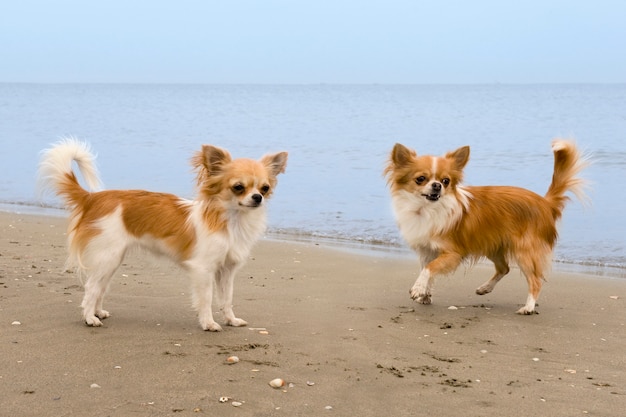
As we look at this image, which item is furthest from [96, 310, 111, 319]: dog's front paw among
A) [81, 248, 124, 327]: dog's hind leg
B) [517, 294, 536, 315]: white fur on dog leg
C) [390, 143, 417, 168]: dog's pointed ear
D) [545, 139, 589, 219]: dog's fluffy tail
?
[545, 139, 589, 219]: dog's fluffy tail

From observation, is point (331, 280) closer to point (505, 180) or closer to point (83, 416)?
point (83, 416)

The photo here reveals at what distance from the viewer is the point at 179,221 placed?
17.0 feet

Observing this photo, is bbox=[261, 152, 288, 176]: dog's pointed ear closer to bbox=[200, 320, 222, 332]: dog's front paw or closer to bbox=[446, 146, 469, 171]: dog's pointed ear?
bbox=[200, 320, 222, 332]: dog's front paw

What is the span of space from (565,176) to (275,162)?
2.57 meters

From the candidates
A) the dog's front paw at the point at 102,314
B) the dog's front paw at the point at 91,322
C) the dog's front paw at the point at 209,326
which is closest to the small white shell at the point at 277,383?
the dog's front paw at the point at 209,326

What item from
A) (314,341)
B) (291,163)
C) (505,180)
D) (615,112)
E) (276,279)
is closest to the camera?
(314,341)

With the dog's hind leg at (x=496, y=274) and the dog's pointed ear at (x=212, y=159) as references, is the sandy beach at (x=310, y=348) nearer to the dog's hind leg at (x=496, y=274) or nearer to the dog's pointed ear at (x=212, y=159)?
the dog's hind leg at (x=496, y=274)

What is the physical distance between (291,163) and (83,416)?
14.6 m

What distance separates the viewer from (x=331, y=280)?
7.13 meters

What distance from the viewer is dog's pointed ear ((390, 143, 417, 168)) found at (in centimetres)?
627

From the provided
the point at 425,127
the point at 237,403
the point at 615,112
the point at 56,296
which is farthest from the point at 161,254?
the point at 615,112

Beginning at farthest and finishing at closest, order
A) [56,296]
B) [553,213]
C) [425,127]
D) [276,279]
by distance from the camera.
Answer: [425,127], [276,279], [553,213], [56,296]

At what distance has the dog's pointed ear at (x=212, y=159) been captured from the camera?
509cm

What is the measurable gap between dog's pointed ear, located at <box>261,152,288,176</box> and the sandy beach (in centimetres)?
94
